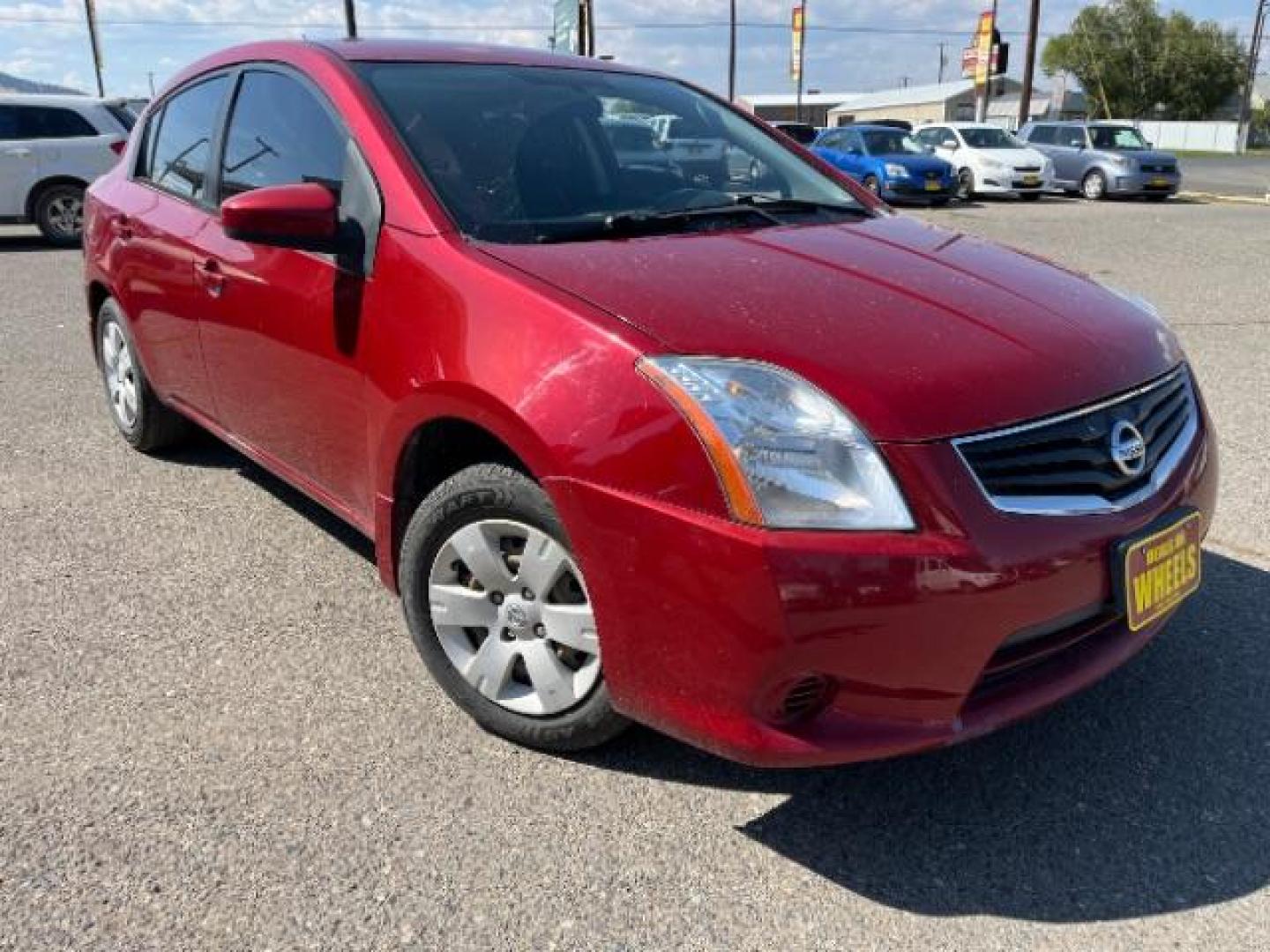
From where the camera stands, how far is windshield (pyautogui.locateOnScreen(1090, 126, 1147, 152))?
2202cm

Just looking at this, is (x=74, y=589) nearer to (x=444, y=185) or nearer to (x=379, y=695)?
(x=379, y=695)

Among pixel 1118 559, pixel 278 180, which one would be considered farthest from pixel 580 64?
pixel 1118 559

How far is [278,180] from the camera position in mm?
3234

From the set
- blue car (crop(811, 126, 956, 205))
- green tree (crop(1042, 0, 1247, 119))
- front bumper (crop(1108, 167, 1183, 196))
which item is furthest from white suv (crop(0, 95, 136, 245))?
green tree (crop(1042, 0, 1247, 119))

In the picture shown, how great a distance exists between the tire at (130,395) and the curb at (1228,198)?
73.2ft

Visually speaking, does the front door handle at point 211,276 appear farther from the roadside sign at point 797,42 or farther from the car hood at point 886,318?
the roadside sign at point 797,42

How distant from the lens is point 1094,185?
70.4 feet

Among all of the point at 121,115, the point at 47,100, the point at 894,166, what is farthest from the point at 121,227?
the point at 894,166

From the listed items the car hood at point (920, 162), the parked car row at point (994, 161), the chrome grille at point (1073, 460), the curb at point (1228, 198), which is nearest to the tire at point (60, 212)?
the parked car row at point (994, 161)

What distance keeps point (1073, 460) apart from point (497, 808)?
4.61 ft

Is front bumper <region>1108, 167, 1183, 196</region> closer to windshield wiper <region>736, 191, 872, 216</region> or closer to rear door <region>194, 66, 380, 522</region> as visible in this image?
windshield wiper <region>736, 191, 872, 216</region>

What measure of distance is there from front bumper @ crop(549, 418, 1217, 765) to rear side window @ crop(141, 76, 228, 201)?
2375 millimetres

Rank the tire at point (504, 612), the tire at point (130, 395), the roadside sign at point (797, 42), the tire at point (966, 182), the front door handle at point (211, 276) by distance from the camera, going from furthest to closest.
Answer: the roadside sign at point (797, 42) < the tire at point (966, 182) < the tire at point (130, 395) < the front door handle at point (211, 276) < the tire at point (504, 612)

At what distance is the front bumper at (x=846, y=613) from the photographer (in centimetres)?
193
